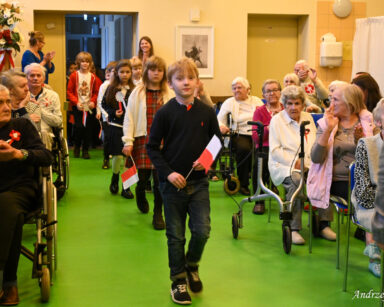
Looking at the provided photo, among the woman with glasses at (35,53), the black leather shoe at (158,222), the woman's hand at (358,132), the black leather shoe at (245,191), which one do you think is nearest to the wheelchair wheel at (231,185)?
the black leather shoe at (245,191)

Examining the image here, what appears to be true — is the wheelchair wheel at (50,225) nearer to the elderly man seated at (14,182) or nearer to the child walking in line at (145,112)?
the elderly man seated at (14,182)

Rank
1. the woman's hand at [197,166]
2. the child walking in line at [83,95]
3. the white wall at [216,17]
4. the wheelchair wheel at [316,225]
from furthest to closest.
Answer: the white wall at [216,17]
the child walking in line at [83,95]
the wheelchair wheel at [316,225]
the woman's hand at [197,166]

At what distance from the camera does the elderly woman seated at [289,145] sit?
4422mm

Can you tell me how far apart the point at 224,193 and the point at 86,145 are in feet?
10.4

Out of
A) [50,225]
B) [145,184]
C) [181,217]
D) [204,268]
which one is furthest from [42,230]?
[145,184]

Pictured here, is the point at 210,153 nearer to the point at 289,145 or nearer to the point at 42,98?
the point at 289,145

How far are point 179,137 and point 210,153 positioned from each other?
0.78 ft

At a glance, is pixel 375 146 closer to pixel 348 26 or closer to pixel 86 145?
pixel 86 145

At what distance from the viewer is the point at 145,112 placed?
4.70 m

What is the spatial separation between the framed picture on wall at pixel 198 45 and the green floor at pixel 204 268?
4785 millimetres

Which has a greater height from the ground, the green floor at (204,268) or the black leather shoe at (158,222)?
the black leather shoe at (158,222)

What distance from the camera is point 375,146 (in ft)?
9.82

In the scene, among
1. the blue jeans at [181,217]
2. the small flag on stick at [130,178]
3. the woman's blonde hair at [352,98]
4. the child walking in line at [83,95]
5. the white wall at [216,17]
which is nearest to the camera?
the blue jeans at [181,217]

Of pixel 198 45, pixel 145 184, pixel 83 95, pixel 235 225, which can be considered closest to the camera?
pixel 235 225
